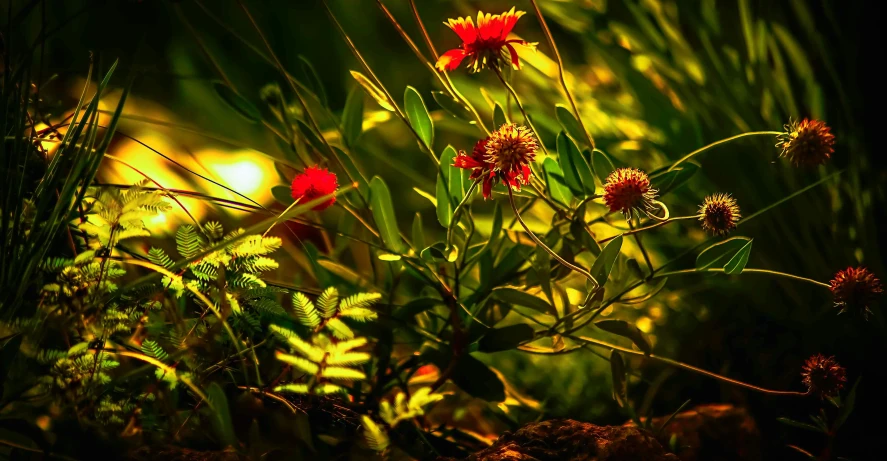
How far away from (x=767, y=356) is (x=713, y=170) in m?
0.24

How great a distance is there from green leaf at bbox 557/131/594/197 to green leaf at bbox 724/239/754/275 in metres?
0.12

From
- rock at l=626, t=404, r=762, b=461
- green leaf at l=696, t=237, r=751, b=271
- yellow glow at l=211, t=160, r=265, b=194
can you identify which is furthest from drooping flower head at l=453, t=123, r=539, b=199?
yellow glow at l=211, t=160, r=265, b=194

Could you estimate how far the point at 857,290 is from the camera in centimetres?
51

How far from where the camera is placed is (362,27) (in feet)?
3.30

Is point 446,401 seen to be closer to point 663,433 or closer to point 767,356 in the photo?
point 663,433

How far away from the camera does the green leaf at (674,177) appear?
57cm

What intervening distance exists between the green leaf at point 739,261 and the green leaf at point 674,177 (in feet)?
0.28

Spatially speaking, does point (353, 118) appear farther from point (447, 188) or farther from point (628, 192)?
point (628, 192)

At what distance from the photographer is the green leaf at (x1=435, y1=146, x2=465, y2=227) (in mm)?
576

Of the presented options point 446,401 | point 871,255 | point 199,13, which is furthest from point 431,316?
point 199,13

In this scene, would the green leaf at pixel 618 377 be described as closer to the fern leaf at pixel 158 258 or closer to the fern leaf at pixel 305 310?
the fern leaf at pixel 305 310

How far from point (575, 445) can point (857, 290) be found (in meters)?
0.25

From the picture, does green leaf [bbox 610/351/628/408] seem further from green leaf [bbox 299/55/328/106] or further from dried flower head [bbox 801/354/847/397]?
green leaf [bbox 299/55/328/106]

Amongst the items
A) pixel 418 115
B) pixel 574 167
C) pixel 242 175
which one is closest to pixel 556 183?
pixel 574 167
